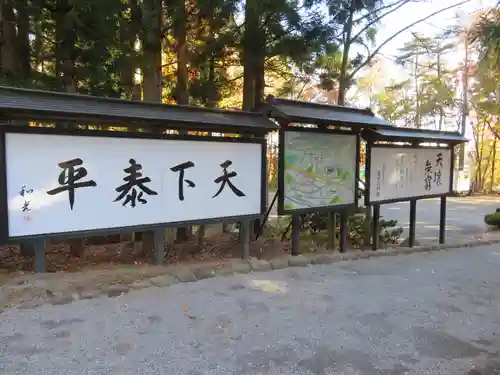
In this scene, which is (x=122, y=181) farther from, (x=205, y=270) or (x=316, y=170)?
(x=316, y=170)

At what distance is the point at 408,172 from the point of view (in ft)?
26.1

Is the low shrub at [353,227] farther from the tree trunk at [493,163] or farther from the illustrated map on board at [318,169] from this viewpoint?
the tree trunk at [493,163]

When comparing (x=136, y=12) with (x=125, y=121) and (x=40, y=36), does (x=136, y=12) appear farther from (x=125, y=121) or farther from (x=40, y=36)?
(x=125, y=121)

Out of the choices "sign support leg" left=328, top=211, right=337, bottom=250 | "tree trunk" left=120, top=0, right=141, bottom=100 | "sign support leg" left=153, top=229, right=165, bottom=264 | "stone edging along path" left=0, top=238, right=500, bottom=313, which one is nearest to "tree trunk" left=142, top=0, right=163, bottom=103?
"tree trunk" left=120, top=0, right=141, bottom=100

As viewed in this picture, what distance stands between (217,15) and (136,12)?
126 cm

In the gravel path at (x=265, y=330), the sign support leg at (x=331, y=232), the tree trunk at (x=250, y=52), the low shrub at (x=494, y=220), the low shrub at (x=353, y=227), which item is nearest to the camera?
the gravel path at (x=265, y=330)

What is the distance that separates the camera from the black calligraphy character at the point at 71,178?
165 inches

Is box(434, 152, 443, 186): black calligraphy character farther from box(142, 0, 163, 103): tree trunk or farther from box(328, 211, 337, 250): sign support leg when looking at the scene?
box(142, 0, 163, 103): tree trunk

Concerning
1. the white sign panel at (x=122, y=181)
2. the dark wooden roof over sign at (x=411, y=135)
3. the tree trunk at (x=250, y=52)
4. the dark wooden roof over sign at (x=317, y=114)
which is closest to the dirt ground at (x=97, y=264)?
the white sign panel at (x=122, y=181)

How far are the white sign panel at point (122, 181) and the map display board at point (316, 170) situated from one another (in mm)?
404

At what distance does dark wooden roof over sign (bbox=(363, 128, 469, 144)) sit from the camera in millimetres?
7164

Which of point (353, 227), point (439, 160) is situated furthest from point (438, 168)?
point (353, 227)

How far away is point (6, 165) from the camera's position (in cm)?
386

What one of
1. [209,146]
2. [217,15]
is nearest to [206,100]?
[217,15]
